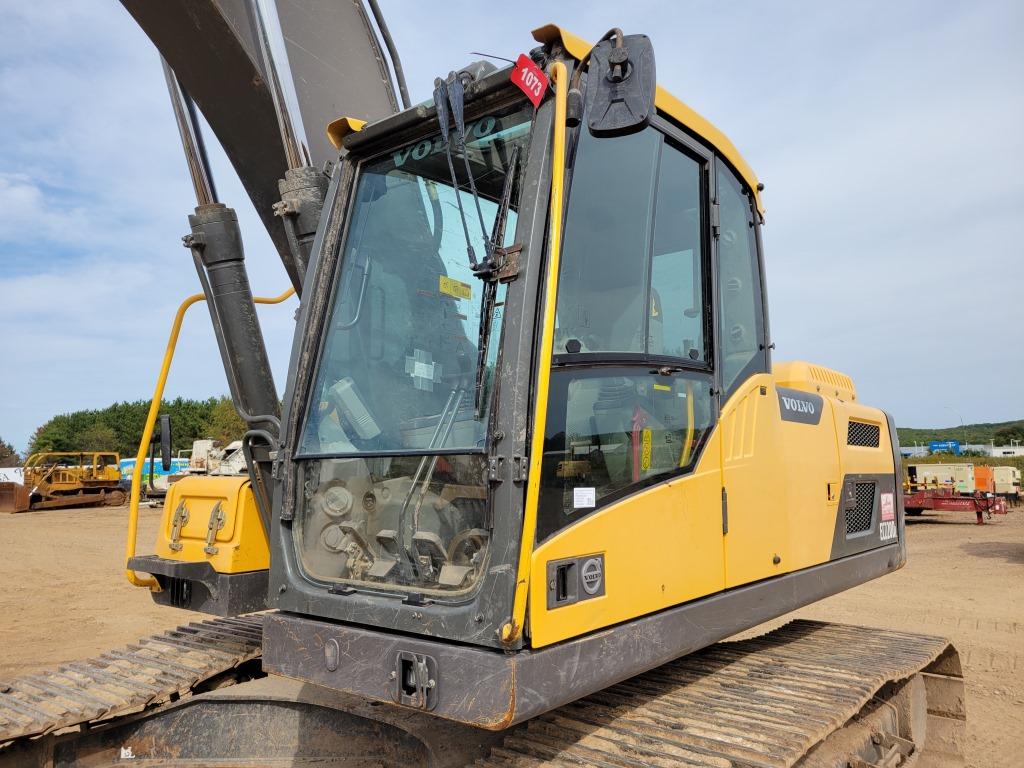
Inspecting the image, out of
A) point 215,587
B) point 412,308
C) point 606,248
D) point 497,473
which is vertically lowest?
point 215,587

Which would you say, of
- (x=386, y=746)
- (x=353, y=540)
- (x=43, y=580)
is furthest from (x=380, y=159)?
(x=43, y=580)

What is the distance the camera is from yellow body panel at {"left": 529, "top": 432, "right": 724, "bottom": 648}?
2139 millimetres

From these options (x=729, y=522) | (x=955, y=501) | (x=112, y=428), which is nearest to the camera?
(x=729, y=522)

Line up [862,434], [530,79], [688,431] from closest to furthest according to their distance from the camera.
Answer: [530,79], [688,431], [862,434]

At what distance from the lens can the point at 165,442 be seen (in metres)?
3.27

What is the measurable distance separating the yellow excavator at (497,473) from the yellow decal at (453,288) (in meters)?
0.02

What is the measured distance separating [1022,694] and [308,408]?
5563 mm

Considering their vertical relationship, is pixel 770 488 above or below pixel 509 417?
below

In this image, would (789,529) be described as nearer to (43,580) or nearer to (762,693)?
(762,693)

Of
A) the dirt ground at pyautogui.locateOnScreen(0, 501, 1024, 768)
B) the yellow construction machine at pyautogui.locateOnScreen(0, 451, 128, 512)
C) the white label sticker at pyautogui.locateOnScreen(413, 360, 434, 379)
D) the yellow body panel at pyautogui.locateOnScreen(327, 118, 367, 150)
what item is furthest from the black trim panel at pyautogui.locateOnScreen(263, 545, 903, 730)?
the yellow construction machine at pyautogui.locateOnScreen(0, 451, 128, 512)

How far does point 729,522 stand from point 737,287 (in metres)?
0.99

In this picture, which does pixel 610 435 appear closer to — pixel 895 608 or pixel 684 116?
pixel 684 116

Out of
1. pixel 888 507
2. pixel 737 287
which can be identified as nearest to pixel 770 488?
pixel 737 287

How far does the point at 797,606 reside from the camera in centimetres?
330
